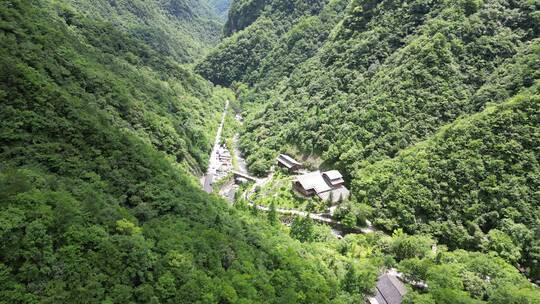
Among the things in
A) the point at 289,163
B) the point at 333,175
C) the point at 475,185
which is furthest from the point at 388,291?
the point at 289,163

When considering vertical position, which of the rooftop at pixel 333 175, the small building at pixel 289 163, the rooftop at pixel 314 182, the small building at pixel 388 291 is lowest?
the small building at pixel 289 163

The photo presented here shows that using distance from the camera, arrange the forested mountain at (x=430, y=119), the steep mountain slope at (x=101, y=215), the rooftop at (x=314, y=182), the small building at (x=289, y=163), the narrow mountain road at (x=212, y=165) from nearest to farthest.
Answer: the steep mountain slope at (x=101, y=215)
the forested mountain at (x=430, y=119)
the rooftop at (x=314, y=182)
the narrow mountain road at (x=212, y=165)
the small building at (x=289, y=163)

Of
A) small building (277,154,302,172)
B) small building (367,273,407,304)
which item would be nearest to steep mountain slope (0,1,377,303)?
small building (367,273,407,304)

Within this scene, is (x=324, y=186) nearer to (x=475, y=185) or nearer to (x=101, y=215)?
(x=475, y=185)

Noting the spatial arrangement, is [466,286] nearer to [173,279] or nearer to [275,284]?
[275,284]

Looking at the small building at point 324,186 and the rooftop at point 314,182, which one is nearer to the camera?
the small building at point 324,186

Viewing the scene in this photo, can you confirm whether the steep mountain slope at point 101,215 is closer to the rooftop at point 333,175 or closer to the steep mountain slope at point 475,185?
the steep mountain slope at point 475,185

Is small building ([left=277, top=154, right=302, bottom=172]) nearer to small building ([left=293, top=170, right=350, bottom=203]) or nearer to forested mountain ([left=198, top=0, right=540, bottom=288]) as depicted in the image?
forested mountain ([left=198, top=0, right=540, bottom=288])

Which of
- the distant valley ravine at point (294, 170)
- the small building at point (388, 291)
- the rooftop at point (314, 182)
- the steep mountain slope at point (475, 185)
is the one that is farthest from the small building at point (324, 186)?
the small building at point (388, 291)
